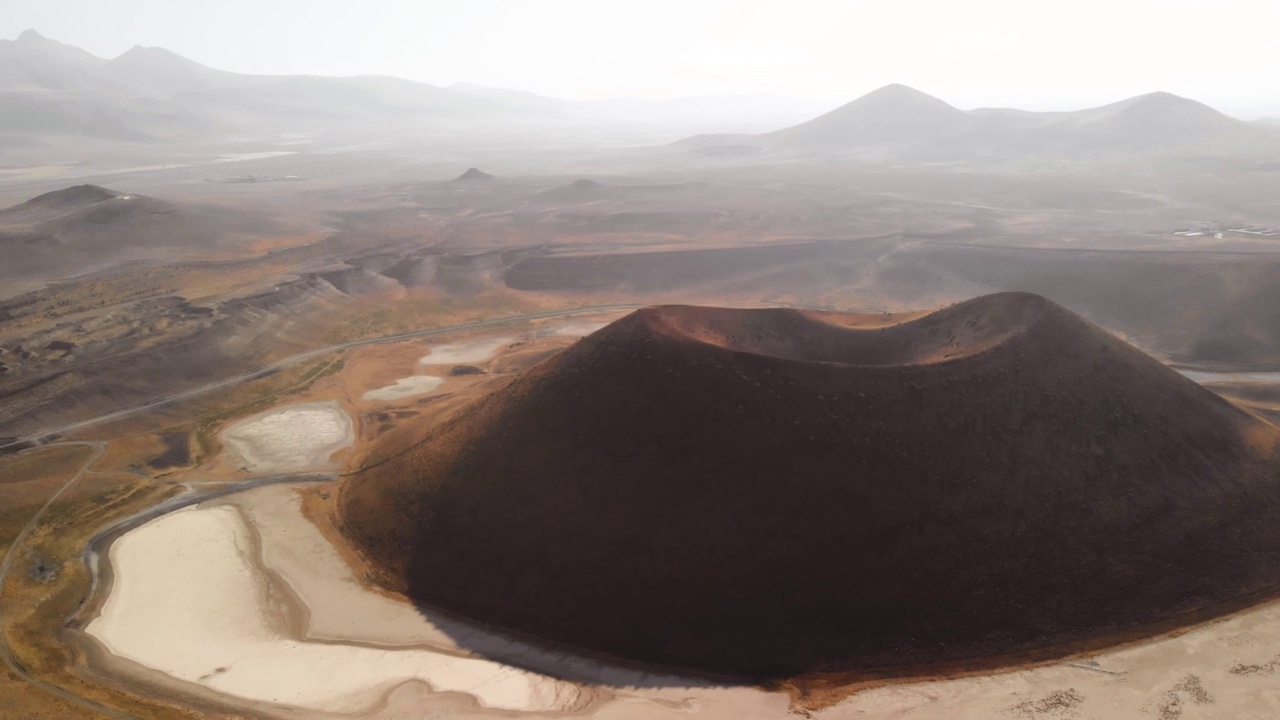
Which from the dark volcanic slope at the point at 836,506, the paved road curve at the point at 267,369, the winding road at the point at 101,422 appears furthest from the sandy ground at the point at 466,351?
the dark volcanic slope at the point at 836,506

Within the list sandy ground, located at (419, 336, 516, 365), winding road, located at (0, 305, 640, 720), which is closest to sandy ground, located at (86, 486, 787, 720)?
winding road, located at (0, 305, 640, 720)

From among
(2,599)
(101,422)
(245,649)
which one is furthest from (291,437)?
(245,649)

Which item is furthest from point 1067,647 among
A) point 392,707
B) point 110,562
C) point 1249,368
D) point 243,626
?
point 1249,368

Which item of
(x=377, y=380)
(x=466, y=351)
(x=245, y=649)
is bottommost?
(x=245, y=649)

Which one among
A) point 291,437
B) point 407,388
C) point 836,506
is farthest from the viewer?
point 407,388

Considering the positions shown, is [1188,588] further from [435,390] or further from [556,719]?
[435,390]

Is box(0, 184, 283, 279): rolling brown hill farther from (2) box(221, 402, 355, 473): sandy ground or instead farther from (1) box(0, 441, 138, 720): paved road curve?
(1) box(0, 441, 138, 720): paved road curve

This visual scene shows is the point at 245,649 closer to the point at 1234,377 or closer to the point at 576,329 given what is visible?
the point at 576,329
